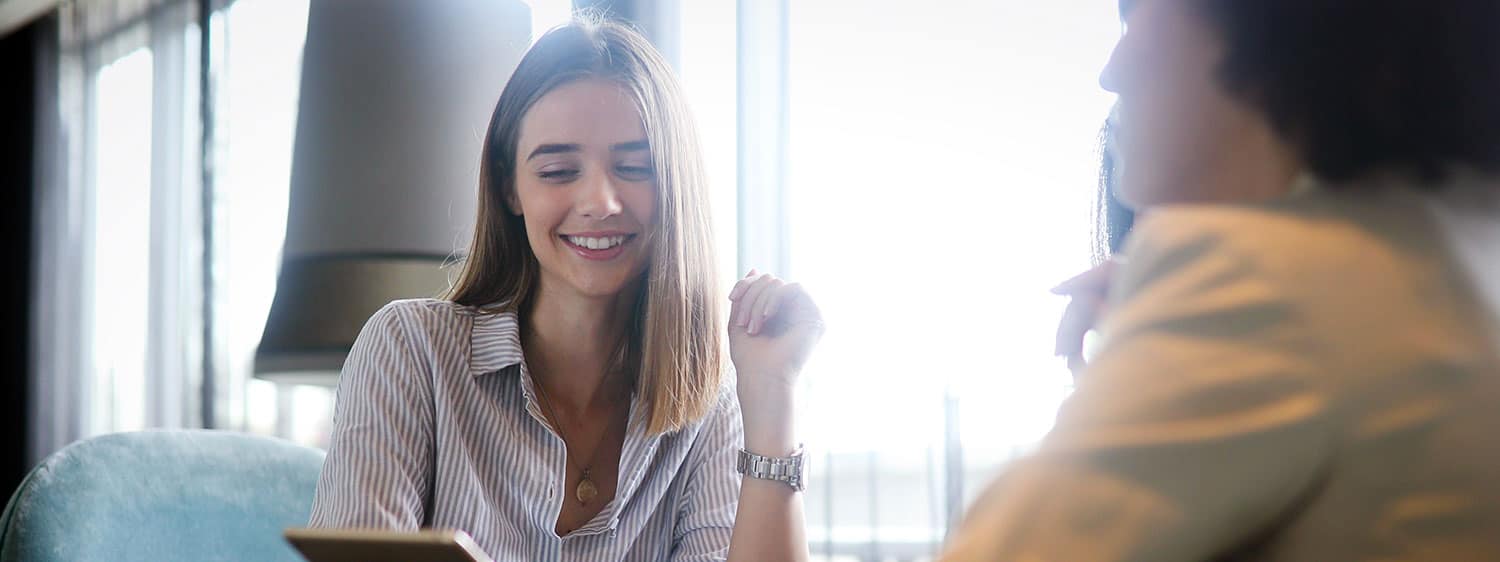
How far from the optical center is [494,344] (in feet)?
5.24

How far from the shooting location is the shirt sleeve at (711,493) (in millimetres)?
1573

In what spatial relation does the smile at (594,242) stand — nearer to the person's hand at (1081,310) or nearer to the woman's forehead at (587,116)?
the woman's forehead at (587,116)

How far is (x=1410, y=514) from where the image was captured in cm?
45

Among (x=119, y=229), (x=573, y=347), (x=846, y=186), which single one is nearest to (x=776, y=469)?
(x=573, y=347)

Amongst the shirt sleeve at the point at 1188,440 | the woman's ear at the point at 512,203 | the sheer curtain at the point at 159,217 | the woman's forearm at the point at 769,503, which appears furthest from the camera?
the sheer curtain at the point at 159,217

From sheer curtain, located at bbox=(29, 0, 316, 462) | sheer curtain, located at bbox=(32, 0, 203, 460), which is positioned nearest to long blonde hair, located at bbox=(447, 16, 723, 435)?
sheer curtain, located at bbox=(29, 0, 316, 462)

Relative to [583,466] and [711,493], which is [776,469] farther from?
[583,466]

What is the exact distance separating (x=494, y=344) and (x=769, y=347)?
1.15ft

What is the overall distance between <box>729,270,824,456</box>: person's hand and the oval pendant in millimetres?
218

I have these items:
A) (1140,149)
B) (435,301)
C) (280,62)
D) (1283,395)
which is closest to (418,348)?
(435,301)

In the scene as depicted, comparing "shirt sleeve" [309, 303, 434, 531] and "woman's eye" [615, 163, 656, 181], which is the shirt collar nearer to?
"shirt sleeve" [309, 303, 434, 531]

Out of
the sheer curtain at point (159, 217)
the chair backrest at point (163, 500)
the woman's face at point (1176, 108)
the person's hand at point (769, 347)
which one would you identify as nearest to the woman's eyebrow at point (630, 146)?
the person's hand at point (769, 347)

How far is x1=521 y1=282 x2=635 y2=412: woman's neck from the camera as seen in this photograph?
168 centimetres

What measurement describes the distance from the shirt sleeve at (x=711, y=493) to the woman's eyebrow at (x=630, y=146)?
342 millimetres
